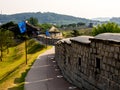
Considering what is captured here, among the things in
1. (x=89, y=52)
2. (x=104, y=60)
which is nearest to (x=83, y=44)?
(x=89, y=52)

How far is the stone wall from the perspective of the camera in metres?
15.4

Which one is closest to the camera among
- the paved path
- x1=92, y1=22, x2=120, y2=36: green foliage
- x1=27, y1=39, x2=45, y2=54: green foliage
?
the paved path

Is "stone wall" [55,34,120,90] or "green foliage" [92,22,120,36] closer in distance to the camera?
"stone wall" [55,34,120,90]

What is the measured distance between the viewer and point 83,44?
1981cm

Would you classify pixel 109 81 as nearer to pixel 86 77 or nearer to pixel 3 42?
pixel 86 77

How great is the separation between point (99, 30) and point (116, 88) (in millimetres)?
45913

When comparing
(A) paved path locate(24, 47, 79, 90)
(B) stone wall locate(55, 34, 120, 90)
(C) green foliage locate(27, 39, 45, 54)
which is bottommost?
(C) green foliage locate(27, 39, 45, 54)

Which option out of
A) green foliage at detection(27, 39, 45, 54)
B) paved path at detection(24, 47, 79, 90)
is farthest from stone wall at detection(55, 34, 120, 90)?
green foliage at detection(27, 39, 45, 54)

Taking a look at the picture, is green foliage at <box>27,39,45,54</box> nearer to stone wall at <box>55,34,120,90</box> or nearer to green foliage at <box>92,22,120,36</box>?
green foliage at <box>92,22,120,36</box>

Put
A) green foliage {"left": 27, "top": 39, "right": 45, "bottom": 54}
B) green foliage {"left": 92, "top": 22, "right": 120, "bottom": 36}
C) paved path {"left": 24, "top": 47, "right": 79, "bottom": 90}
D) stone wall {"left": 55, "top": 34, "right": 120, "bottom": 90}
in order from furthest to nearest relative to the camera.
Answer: green foliage {"left": 27, "top": 39, "right": 45, "bottom": 54} → green foliage {"left": 92, "top": 22, "right": 120, "bottom": 36} → paved path {"left": 24, "top": 47, "right": 79, "bottom": 90} → stone wall {"left": 55, "top": 34, "right": 120, "bottom": 90}

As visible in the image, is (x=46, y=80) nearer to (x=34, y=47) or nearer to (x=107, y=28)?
(x=107, y=28)

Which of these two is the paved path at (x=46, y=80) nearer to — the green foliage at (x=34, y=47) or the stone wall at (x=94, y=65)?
the stone wall at (x=94, y=65)

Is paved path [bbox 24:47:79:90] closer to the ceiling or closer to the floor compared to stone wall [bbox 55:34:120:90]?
closer to the floor

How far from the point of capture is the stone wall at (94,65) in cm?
1538
